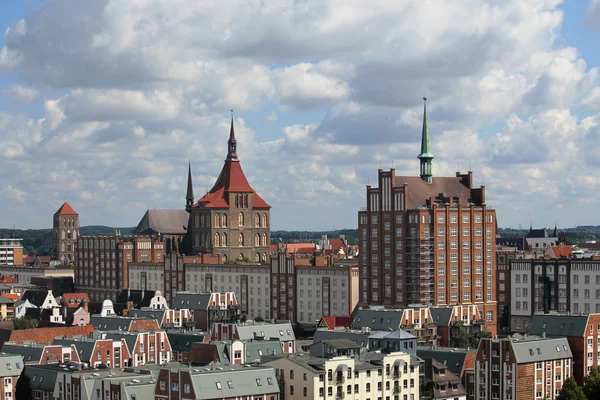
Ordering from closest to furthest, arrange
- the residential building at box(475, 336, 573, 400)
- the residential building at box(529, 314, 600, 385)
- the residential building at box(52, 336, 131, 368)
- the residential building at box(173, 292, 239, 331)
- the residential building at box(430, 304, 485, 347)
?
the residential building at box(475, 336, 573, 400) < the residential building at box(529, 314, 600, 385) < the residential building at box(52, 336, 131, 368) < the residential building at box(430, 304, 485, 347) < the residential building at box(173, 292, 239, 331)

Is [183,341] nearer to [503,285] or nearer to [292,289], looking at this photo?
[292,289]

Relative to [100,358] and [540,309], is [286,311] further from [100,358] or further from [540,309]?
[100,358]

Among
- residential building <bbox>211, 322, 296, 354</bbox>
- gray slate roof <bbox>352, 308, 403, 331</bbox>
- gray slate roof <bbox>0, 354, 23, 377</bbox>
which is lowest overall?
gray slate roof <bbox>0, 354, 23, 377</bbox>

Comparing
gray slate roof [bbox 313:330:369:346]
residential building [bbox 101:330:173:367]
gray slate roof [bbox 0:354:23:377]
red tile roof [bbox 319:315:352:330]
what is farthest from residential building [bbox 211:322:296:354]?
gray slate roof [bbox 0:354:23:377]

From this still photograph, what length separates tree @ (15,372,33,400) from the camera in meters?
111

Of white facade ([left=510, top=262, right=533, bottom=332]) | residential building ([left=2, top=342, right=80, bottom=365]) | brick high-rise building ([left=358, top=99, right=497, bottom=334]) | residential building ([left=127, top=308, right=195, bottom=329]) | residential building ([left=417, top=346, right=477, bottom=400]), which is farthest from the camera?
white facade ([left=510, top=262, right=533, bottom=332])

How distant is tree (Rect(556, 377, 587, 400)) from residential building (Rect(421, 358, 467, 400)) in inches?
360

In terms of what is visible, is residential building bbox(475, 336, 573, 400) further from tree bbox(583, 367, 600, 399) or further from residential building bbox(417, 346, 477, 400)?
tree bbox(583, 367, 600, 399)

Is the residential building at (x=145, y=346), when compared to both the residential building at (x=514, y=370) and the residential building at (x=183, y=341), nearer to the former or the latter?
the residential building at (x=183, y=341)

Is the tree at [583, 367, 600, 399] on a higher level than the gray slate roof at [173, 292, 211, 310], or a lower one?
lower

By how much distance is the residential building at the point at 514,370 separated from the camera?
109938 mm

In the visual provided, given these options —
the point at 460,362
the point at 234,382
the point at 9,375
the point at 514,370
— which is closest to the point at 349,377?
the point at 234,382

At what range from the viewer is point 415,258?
161 metres

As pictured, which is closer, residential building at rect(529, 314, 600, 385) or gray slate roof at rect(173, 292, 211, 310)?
residential building at rect(529, 314, 600, 385)
